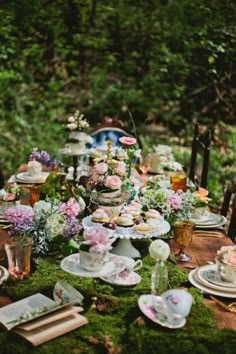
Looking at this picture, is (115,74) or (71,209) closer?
(71,209)

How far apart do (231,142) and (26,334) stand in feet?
16.7

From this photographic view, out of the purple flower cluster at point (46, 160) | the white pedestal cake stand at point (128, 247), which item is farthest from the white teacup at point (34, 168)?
the white pedestal cake stand at point (128, 247)

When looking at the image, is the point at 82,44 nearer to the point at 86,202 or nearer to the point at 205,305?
the point at 86,202

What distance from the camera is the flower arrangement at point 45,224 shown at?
95.7 inches

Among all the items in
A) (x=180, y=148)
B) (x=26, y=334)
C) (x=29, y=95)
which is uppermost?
(x=26, y=334)

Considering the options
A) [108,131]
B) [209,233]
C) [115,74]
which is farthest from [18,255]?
[115,74]

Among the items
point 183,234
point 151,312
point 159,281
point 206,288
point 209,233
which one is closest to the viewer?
point 151,312

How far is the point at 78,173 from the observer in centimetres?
390

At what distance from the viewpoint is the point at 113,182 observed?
8.21 feet

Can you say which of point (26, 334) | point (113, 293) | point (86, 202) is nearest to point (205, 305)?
point (113, 293)

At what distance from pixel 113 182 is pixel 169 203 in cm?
31

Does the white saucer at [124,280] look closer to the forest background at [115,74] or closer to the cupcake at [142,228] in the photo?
the cupcake at [142,228]

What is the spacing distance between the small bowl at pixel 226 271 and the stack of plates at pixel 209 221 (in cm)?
76

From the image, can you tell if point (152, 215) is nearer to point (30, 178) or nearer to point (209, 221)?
point (209, 221)
